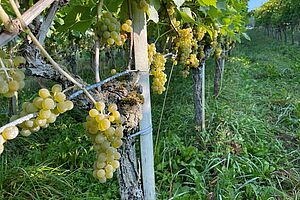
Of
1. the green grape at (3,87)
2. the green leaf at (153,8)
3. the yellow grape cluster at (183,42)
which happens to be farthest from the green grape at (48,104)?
the yellow grape cluster at (183,42)

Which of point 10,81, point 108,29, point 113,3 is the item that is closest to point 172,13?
point 113,3

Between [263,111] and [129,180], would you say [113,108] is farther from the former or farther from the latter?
[263,111]

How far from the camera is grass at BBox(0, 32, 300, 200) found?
268cm

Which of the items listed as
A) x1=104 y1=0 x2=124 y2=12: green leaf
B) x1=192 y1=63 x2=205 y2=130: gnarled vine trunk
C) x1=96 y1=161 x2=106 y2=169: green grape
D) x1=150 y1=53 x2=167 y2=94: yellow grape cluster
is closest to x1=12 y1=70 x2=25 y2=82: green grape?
x1=96 y1=161 x2=106 y2=169: green grape

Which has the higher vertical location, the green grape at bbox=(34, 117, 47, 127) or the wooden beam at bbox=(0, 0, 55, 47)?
the wooden beam at bbox=(0, 0, 55, 47)

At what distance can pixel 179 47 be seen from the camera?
2090mm

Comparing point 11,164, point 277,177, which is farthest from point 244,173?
point 11,164

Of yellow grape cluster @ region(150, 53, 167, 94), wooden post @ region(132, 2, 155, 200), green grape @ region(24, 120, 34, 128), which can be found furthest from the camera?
yellow grape cluster @ region(150, 53, 167, 94)

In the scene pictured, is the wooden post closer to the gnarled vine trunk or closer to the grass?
the grass

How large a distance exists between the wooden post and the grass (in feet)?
3.42

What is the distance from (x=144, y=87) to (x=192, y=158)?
1841 millimetres

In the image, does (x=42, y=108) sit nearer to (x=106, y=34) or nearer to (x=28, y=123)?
(x=28, y=123)

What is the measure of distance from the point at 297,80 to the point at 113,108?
647 centimetres

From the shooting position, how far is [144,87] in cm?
145
